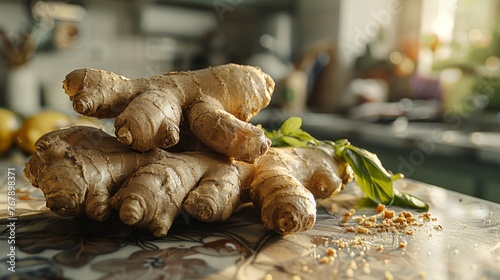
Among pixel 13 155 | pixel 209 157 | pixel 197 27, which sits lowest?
pixel 13 155

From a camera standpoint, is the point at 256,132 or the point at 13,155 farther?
the point at 13,155

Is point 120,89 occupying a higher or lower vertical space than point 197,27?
lower

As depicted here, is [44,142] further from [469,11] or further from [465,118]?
[469,11]

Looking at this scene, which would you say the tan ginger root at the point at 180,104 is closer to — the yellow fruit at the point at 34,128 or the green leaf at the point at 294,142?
the green leaf at the point at 294,142

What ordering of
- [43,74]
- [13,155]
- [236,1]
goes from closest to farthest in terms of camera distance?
1. [13,155]
2. [43,74]
3. [236,1]

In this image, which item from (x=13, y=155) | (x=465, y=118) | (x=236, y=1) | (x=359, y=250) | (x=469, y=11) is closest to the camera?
(x=359, y=250)

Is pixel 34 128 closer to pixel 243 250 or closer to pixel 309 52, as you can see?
pixel 243 250

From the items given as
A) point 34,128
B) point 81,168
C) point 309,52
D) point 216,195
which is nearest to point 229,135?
point 216,195

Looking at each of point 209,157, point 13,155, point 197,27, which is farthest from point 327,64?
point 209,157
